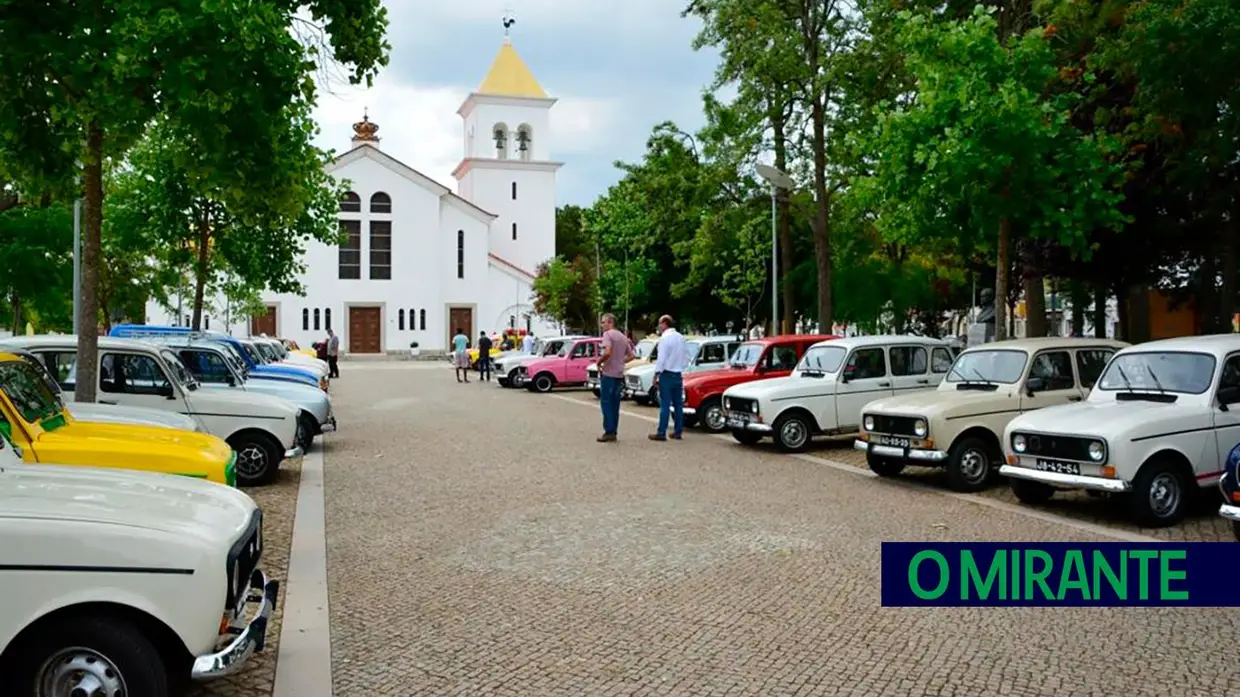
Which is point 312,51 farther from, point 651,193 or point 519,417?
point 651,193

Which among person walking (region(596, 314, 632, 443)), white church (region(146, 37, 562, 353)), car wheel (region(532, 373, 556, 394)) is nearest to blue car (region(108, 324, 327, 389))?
person walking (region(596, 314, 632, 443))

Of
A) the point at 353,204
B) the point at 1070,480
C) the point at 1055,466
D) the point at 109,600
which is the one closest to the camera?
the point at 109,600

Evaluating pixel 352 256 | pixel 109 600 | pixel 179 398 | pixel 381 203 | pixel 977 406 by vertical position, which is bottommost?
pixel 109 600

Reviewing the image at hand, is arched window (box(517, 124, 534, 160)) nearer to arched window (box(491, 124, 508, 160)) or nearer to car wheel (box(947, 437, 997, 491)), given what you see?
arched window (box(491, 124, 508, 160))

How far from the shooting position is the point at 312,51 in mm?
10766

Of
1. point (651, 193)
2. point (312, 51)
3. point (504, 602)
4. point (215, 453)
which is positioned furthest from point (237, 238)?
point (504, 602)

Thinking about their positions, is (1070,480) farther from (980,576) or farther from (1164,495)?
(980,576)

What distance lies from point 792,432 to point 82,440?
10055 millimetres

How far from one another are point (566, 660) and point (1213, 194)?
1737 centimetres

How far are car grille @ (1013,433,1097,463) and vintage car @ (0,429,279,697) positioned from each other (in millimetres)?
7534

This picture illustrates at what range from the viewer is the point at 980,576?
203 inches

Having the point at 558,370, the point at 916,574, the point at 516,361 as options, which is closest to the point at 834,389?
the point at 916,574

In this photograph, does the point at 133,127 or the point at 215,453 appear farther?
the point at 133,127

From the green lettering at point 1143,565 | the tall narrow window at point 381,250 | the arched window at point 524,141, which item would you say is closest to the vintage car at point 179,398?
the green lettering at point 1143,565
